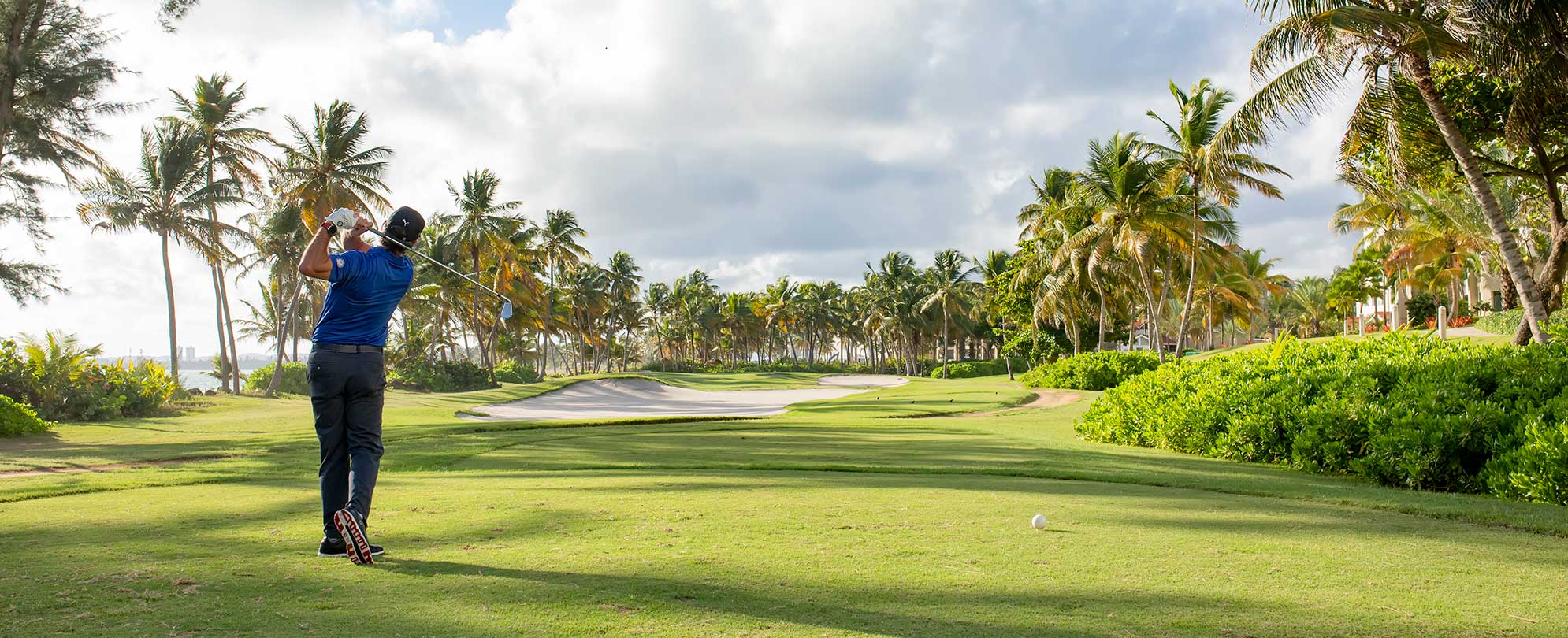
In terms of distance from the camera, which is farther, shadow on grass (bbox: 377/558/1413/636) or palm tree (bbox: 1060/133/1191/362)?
palm tree (bbox: 1060/133/1191/362)

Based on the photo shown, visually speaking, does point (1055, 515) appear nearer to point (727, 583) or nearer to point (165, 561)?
point (727, 583)

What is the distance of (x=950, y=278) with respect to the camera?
7144 cm

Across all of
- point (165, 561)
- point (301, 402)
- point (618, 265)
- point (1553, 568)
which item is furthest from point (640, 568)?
point (618, 265)

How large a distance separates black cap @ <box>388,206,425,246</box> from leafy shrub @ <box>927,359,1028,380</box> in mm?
74363

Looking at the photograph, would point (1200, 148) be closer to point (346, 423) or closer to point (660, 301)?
point (346, 423)

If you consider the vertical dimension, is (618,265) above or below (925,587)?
above

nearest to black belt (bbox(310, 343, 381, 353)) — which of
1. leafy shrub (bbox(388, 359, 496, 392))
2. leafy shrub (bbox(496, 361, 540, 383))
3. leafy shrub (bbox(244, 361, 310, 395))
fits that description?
leafy shrub (bbox(244, 361, 310, 395))

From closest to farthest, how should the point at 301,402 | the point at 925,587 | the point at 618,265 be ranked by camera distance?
the point at 925,587 < the point at 301,402 < the point at 618,265

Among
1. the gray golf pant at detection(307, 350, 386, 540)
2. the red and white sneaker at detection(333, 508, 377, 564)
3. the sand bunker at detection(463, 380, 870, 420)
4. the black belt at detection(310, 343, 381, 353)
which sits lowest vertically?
the sand bunker at detection(463, 380, 870, 420)

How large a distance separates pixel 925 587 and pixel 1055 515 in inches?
107

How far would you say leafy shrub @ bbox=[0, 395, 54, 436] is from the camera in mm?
18562

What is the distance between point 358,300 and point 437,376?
4653cm

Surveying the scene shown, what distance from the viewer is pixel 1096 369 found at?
36.6 metres

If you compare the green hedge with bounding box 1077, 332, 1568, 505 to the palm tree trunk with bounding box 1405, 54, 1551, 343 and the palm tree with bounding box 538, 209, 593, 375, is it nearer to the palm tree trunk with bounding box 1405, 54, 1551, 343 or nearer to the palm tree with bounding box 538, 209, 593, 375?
the palm tree trunk with bounding box 1405, 54, 1551, 343
